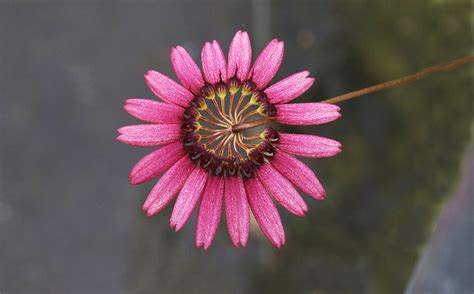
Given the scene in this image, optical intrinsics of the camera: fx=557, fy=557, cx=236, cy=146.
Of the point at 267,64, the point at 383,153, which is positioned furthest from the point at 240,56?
the point at 383,153

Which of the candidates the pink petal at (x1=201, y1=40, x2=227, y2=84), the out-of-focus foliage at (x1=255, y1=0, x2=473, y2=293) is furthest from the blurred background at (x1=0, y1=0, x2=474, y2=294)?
the pink petal at (x1=201, y1=40, x2=227, y2=84)

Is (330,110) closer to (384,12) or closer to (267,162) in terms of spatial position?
(267,162)

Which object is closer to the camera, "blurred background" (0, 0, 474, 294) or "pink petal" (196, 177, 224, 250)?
"pink petal" (196, 177, 224, 250)

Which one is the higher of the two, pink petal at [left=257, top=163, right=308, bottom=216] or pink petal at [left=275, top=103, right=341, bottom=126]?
pink petal at [left=275, top=103, right=341, bottom=126]

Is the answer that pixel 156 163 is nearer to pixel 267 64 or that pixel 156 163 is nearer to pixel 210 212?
pixel 210 212

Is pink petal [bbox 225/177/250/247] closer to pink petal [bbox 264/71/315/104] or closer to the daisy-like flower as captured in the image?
the daisy-like flower

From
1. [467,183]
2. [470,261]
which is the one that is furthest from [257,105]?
[467,183]
